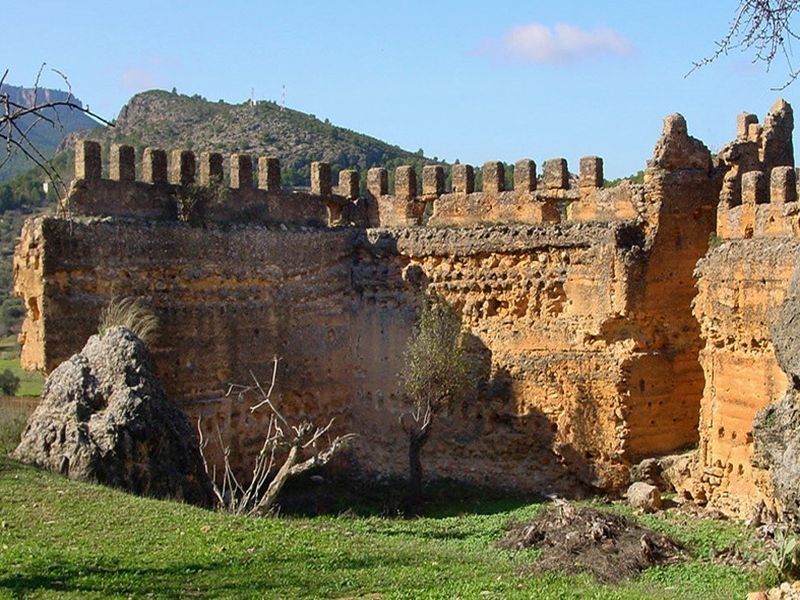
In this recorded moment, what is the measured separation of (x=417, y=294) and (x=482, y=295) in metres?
1.15

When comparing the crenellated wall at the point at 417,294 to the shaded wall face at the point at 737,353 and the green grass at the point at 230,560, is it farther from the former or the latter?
the green grass at the point at 230,560

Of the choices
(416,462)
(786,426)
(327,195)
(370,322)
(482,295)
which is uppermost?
(327,195)

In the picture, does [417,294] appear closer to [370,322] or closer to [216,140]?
[370,322]

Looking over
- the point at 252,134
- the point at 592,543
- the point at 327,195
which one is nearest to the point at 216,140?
the point at 252,134

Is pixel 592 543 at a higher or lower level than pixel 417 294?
lower

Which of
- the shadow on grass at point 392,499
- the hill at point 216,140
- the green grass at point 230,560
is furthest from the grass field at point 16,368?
the green grass at point 230,560

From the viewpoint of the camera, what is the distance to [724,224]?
15578mm

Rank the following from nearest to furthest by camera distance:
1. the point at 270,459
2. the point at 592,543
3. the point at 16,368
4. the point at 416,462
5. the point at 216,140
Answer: the point at 592,543 < the point at 270,459 < the point at 416,462 < the point at 16,368 < the point at 216,140

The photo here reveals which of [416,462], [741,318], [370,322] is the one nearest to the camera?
[741,318]

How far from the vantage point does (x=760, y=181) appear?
14.9 m

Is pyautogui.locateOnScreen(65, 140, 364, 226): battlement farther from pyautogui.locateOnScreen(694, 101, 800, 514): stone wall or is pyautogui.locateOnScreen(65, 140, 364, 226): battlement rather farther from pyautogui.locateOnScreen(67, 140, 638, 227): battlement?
pyautogui.locateOnScreen(694, 101, 800, 514): stone wall

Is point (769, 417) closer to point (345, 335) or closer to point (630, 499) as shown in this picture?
point (630, 499)

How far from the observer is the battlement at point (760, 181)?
1437 centimetres

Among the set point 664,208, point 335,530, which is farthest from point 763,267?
point 335,530
